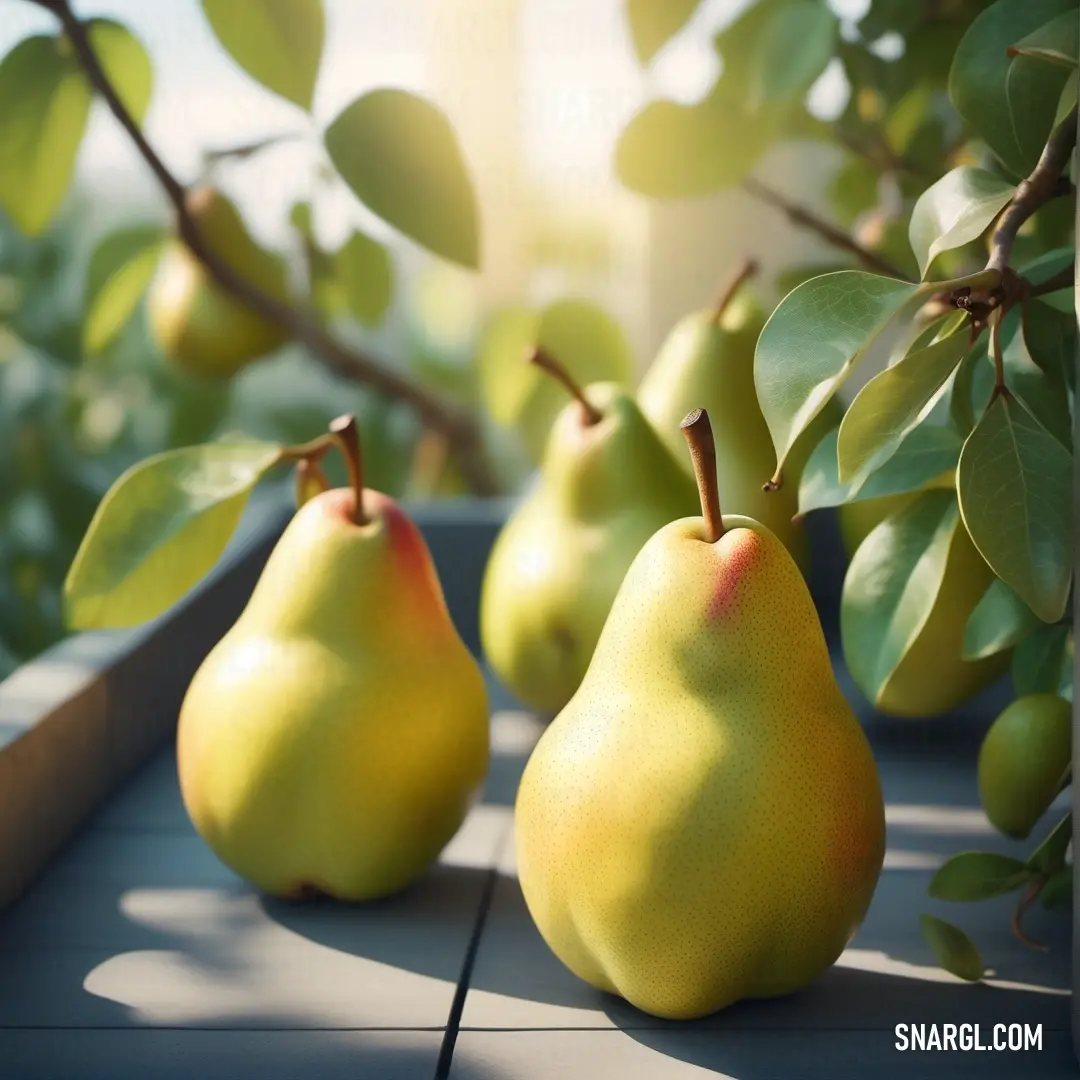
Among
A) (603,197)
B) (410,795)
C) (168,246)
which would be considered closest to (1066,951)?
(410,795)

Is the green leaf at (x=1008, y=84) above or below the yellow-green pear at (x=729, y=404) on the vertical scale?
above

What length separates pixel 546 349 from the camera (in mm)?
694

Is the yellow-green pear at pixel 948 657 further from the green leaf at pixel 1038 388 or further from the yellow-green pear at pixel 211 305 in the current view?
the yellow-green pear at pixel 211 305

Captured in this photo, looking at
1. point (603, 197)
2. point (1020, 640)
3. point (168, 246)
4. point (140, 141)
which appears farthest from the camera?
point (603, 197)

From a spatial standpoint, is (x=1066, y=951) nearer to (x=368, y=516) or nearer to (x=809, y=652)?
(x=809, y=652)

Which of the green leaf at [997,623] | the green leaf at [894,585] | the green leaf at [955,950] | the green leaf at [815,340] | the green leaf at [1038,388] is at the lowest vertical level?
the green leaf at [955,950]

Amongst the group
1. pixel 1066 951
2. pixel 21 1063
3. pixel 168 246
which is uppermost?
pixel 168 246

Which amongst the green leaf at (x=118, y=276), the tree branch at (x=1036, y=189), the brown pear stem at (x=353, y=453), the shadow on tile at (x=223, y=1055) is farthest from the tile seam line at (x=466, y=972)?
the green leaf at (x=118, y=276)

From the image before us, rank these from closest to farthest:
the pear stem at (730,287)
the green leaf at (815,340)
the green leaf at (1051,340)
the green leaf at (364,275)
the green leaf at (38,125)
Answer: the green leaf at (815,340), the green leaf at (1051,340), the green leaf at (38,125), the pear stem at (730,287), the green leaf at (364,275)

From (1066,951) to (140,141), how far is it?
1.36ft

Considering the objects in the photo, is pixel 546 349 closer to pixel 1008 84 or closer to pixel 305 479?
pixel 305 479

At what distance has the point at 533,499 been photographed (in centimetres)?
58

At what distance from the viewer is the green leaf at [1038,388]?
0.40m

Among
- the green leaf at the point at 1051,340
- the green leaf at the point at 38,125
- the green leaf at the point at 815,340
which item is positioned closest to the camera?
the green leaf at the point at 815,340
